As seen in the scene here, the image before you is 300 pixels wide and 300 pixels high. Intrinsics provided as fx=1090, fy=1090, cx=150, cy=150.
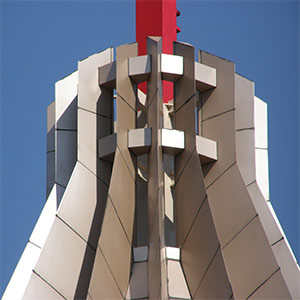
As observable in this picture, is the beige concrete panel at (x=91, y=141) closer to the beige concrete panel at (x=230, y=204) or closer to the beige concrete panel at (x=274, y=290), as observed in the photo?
the beige concrete panel at (x=230, y=204)

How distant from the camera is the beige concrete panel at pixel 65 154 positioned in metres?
26.9

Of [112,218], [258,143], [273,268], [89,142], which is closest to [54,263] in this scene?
[112,218]

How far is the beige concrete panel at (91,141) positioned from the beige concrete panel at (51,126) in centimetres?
255

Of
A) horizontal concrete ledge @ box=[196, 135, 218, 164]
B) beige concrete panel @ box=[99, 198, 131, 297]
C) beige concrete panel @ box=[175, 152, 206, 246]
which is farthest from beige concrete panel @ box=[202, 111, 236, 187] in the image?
beige concrete panel @ box=[99, 198, 131, 297]

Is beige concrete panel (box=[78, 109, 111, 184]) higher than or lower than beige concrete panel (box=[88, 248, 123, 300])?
higher

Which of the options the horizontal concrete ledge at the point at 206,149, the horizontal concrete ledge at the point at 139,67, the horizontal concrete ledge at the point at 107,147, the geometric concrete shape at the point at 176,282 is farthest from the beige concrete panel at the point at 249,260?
the horizontal concrete ledge at the point at 139,67

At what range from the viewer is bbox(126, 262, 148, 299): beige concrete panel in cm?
2442

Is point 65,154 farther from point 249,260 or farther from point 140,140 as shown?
point 249,260

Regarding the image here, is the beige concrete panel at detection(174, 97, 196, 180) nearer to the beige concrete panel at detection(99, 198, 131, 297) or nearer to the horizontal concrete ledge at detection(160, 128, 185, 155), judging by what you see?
the horizontal concrete ledge at detection(160, 128, 185, 155)

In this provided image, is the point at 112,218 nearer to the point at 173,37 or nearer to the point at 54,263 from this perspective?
the point at 54,263

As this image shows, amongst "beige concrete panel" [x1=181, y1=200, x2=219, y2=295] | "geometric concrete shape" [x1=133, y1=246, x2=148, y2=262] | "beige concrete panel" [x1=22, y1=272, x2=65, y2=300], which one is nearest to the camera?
"beige concrete panel" [x1=22, y1=272, x2=65, y2=300]

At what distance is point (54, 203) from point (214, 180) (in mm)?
3907

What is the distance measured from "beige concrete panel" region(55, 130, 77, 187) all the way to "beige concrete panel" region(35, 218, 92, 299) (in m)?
2.01

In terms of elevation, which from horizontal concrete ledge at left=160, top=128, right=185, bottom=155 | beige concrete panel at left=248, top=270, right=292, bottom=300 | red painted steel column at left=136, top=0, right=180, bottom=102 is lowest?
beige concrete panel at left=248, top=270, right=292, bottom=300
